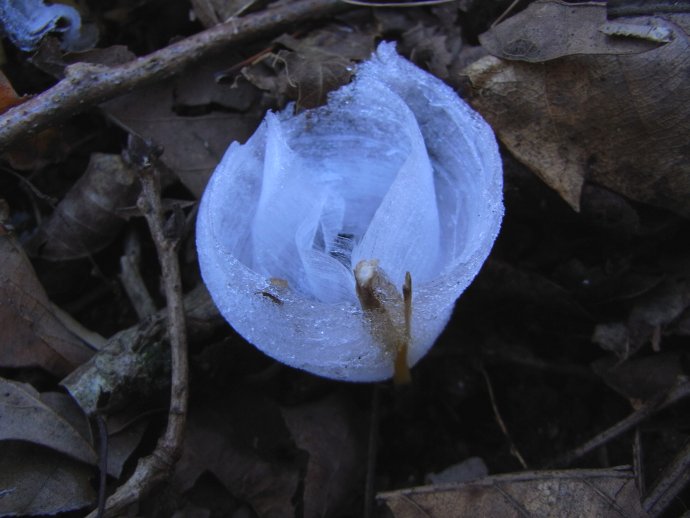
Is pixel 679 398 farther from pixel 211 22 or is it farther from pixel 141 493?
pixel 211 22

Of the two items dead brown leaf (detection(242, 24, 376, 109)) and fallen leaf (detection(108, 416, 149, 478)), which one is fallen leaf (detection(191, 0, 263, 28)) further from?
fallen leaf (detection(108, 416, 149, 478))

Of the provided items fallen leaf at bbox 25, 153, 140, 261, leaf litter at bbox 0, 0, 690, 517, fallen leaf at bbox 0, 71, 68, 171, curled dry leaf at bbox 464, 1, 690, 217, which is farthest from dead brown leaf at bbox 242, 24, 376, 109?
fallen leaf at bbox 0, 71, 68, 171

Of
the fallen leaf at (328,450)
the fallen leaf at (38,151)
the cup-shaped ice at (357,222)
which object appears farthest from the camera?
the fallen leaf at (38,151)

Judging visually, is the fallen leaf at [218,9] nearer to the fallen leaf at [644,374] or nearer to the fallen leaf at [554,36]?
the fallen leaf at [554,36]

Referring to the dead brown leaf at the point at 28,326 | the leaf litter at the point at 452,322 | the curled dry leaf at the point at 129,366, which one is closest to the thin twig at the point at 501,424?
the leaf litter at the point at 452,322

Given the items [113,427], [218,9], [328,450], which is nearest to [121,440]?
[113,427]

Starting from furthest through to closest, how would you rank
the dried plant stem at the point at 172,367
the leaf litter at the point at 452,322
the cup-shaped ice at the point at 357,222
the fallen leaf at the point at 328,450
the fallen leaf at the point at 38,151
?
the fallen leaf at the point at 38,151 < the fallen leaf at the point at 328,450 < the leaf litter at the point at 452,322 < the dried plant stem at the point at 172,367 < the cup-shaped ice at the point at 357,222

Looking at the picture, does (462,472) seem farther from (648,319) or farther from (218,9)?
(218,9)

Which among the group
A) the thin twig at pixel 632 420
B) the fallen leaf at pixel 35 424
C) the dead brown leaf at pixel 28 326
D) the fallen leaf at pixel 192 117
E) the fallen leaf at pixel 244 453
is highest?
the fallen leaf at pixel 192 117
